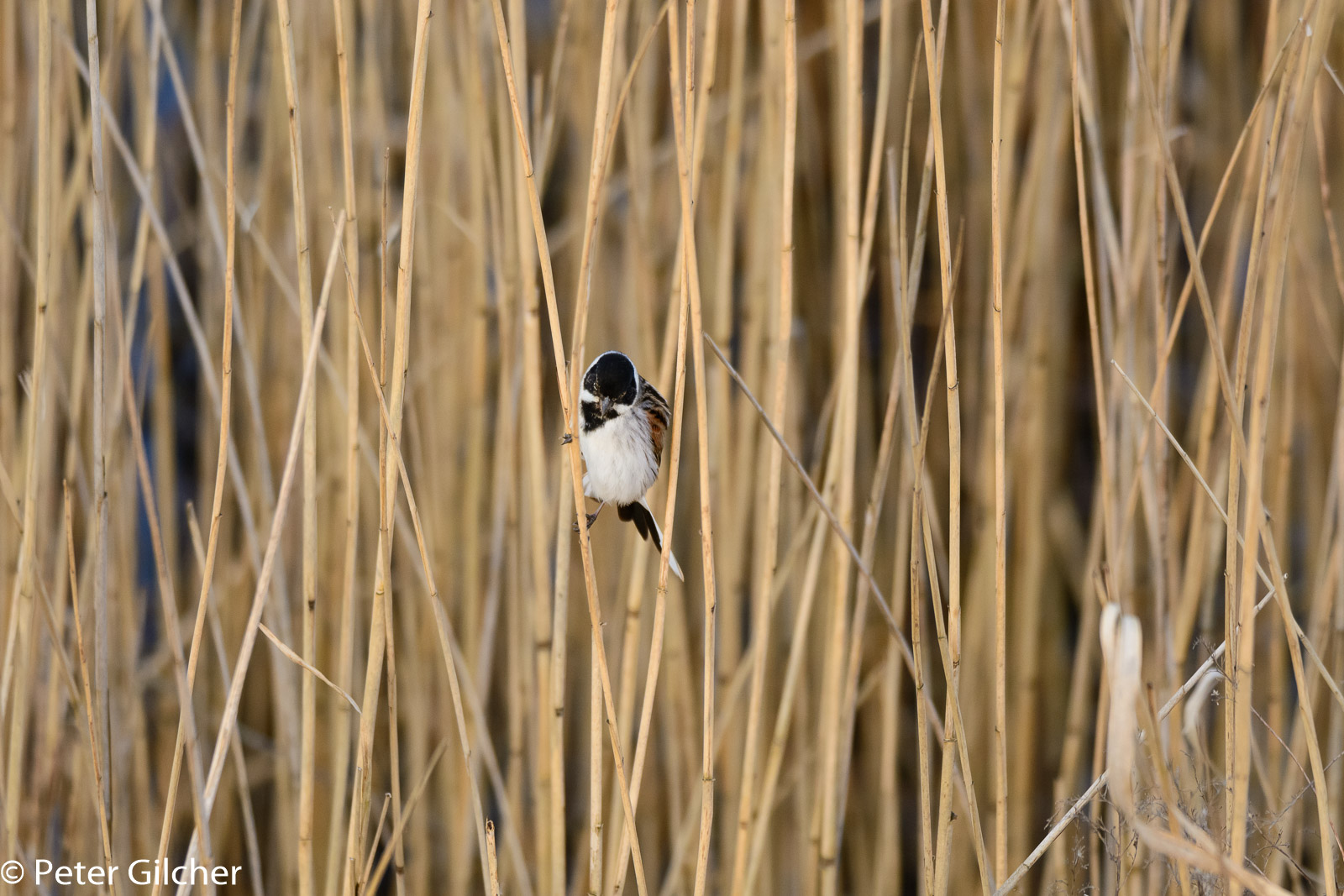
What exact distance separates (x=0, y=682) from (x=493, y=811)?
1.08 meters

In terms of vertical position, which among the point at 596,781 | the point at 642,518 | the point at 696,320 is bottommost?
the point at 596,781

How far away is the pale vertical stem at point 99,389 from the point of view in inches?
41.2

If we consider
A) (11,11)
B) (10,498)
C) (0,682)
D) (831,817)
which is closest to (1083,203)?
(831,817)

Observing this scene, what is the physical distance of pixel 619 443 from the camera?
147cm

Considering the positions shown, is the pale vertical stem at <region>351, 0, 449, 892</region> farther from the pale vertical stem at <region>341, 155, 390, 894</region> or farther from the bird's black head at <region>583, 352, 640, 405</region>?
the bird's black head at <region>583, 352, 640, 405</region>

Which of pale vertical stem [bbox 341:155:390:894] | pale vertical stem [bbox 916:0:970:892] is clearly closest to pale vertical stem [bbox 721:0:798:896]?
pale vertical stem [bbox 916:0:970:892]

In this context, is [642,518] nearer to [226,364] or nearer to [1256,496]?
[226,364]

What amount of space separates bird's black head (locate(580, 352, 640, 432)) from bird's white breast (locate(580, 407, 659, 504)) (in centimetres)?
3

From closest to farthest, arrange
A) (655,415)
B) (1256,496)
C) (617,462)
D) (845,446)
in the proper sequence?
(1256,496) → (845,446) → (617,462) → (655,415)

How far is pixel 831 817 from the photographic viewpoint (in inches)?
53.1

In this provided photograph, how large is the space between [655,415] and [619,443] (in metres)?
0.19

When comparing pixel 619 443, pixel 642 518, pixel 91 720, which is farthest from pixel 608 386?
pixel 91 720

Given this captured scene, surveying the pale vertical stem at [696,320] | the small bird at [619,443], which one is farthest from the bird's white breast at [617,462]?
the pale vertical stem at [696,320]

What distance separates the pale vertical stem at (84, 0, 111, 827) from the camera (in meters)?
1.05
